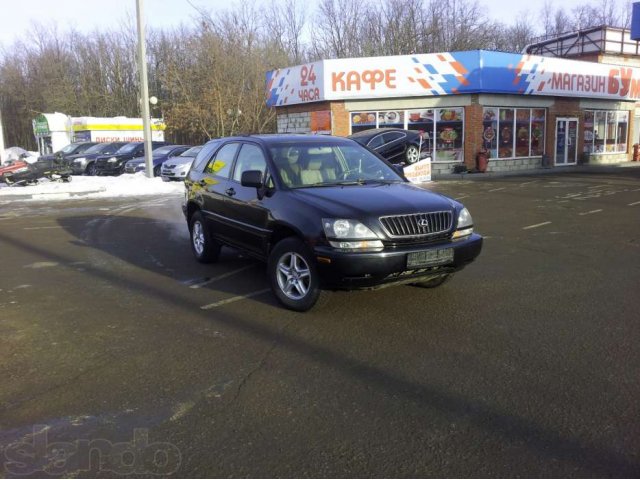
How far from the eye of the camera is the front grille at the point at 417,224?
5039 mm

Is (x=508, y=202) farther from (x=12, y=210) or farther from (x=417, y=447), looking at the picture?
(x=12, y=210)

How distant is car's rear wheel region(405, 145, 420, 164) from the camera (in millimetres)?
17594

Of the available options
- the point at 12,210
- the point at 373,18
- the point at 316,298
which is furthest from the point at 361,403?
the point at 373,18

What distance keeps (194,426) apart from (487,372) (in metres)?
2.06

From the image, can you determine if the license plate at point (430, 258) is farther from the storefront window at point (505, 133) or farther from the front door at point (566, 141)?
the front door at point (566, 141)

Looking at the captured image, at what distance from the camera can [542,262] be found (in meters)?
7.45

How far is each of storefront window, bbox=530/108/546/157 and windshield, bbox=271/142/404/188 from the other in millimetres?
21131

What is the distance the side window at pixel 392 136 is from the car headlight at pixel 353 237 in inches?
492

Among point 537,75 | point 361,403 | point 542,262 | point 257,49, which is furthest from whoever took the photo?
point 257,49

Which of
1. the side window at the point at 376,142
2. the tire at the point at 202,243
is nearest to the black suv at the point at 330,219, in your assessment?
the tire at the point at 202,243

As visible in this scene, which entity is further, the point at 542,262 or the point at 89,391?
the point at 542,262

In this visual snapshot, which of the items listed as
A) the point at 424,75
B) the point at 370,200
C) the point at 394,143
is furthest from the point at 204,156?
the point at 424,75

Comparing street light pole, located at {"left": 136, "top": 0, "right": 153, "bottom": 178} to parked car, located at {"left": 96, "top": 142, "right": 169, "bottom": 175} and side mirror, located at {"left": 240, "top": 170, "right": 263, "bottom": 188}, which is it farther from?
side mirror, located at {"left": 240, "top": 170, "right": 263, "bottom": 188}

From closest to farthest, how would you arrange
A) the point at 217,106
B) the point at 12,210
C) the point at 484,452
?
the point at 484,452, the point at 12,210, the point at 217,106
